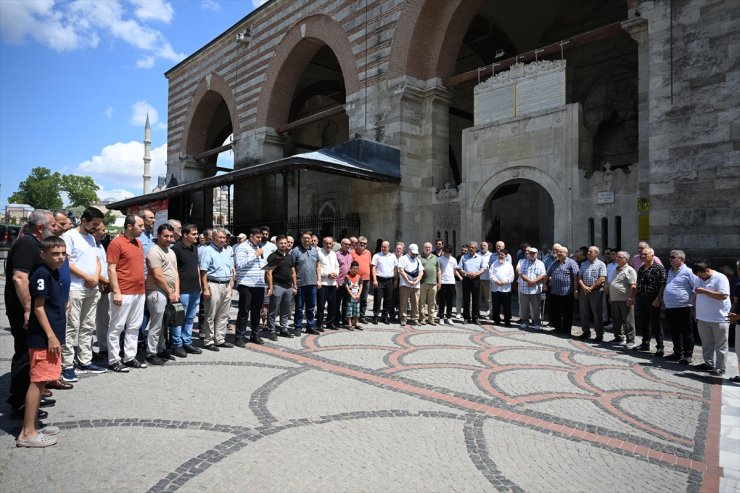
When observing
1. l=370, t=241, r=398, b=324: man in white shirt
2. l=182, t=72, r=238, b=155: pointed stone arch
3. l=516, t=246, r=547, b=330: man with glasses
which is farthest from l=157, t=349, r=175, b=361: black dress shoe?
l=182, t=72, r=238, b=155: pointed stone arch

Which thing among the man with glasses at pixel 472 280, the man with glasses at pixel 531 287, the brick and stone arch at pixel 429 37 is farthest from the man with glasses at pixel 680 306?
the brick and stone arch at pixel 429 37

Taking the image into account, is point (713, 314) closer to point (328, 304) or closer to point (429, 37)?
point (328, 304)

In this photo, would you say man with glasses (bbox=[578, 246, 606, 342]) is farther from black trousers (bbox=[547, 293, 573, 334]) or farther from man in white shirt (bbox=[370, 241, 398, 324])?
man in white shirt (bbox=[370, 241, 398, 324])

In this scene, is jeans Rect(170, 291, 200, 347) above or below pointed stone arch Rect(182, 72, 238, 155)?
below

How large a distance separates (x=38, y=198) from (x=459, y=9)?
64.5m

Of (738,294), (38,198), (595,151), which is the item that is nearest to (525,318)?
(738,294)

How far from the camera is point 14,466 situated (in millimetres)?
2965

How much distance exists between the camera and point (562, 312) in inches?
336

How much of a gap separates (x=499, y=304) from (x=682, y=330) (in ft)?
11.2

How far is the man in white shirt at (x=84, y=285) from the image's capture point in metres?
5.04

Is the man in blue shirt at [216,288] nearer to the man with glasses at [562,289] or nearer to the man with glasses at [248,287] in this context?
the man with glasses at [248,287]

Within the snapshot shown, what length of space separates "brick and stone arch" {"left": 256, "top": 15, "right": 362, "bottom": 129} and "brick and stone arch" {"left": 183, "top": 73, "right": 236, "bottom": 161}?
375 centimetres

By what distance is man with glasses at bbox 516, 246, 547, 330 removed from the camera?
28.9 feet

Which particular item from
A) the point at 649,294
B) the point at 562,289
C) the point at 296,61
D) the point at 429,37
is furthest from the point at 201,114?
the point at 649,294
